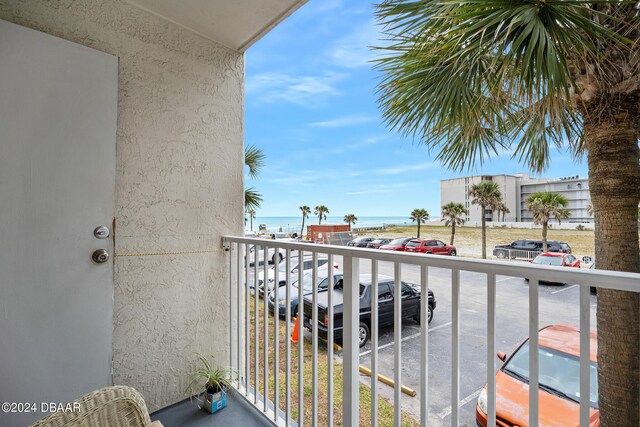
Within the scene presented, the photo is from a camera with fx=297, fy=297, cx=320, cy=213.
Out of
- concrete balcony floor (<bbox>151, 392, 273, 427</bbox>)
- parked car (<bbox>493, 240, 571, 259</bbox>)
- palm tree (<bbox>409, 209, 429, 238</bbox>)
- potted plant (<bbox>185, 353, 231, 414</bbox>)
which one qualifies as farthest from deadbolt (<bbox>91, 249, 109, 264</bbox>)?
palm tree (<bbox>409, 209, 429, 238</bbox>)

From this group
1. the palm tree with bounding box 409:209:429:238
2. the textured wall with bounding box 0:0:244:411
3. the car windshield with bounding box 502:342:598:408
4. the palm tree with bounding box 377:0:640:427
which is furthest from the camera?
the palm tree with bounding box 409:209:429:238

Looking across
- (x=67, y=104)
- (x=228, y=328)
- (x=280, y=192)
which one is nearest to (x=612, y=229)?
(x=228, y=328)

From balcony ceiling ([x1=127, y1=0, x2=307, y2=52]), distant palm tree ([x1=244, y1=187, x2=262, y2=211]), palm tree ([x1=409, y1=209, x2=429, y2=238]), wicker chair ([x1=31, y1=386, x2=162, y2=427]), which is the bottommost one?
wicker chair ([x1=31, y1=386, x2=162, y2=427])

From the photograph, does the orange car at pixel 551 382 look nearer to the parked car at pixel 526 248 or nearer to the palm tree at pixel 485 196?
the parked car at pixel 526 248

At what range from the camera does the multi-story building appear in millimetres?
2387

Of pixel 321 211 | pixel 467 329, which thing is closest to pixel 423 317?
pixel 467 329

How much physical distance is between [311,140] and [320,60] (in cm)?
478

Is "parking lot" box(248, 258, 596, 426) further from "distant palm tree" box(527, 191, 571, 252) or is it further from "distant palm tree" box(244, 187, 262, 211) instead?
"distant palm tree" box(244, 187, 262, 211)

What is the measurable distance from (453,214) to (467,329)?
2275 mm

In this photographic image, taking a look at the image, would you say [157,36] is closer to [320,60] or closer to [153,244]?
[153,244]

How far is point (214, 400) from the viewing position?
5.92 ft

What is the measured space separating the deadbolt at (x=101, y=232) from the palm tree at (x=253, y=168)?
1.66 metres

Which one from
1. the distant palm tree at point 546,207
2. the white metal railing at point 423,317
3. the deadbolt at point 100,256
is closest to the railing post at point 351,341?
the white metal railing at point 423,317

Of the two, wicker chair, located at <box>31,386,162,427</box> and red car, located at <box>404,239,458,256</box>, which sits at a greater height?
red car, located at <box>404,239,458,256</box>
